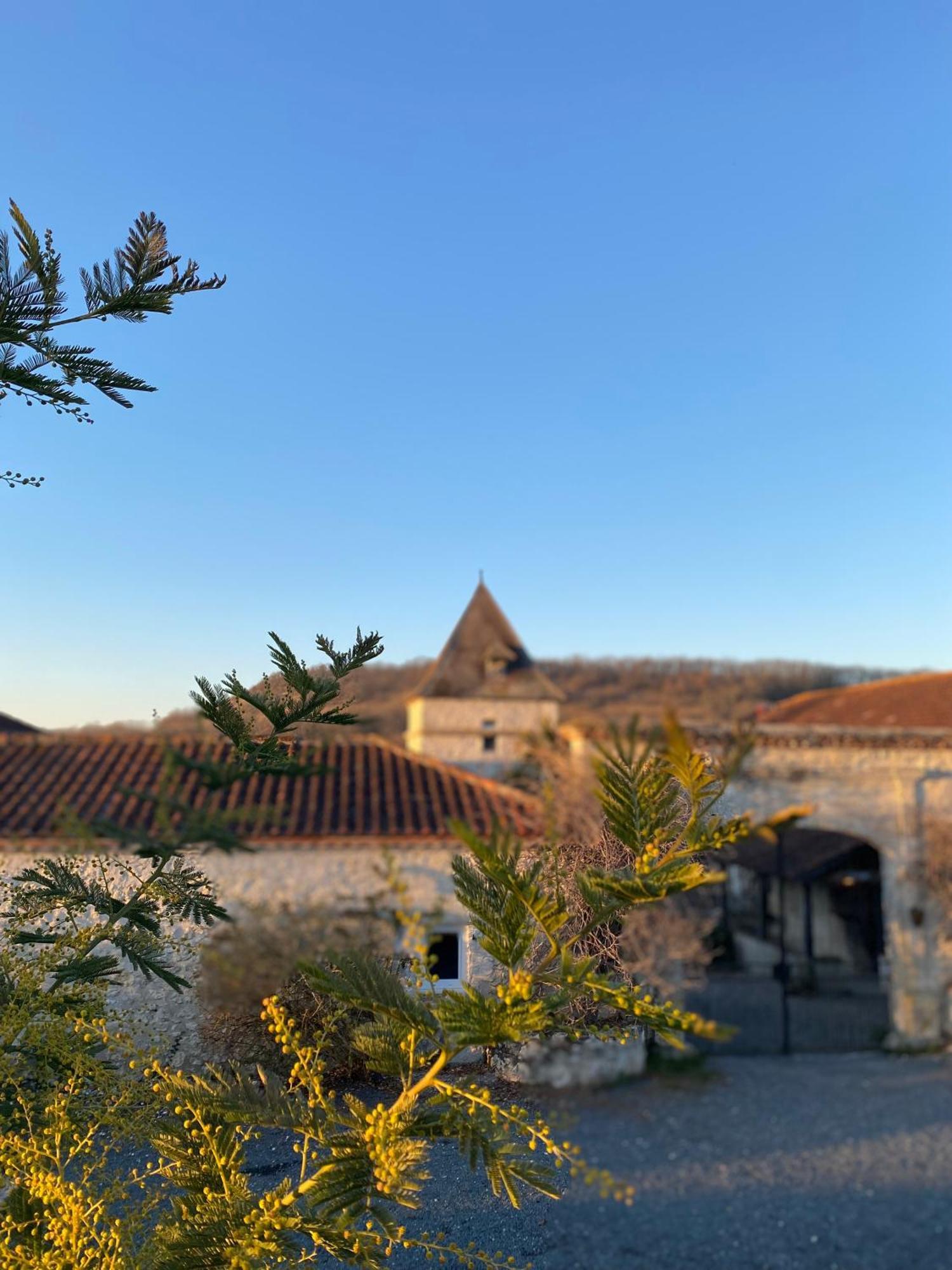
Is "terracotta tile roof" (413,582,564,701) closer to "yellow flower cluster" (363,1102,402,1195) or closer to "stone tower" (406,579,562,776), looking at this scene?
"stone tower" (406,579,562,776)

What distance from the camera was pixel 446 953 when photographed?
28.8 inches

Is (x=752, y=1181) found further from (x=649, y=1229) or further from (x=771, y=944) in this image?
(x=771, y=944)

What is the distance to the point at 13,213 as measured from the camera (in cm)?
61

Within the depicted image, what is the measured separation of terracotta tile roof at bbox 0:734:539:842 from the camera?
0.50 meters

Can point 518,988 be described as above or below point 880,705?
below

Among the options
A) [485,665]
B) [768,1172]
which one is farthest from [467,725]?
[768,1172]

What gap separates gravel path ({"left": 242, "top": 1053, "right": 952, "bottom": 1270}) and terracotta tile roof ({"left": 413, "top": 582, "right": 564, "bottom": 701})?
7.79 metres

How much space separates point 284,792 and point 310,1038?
1.07ft

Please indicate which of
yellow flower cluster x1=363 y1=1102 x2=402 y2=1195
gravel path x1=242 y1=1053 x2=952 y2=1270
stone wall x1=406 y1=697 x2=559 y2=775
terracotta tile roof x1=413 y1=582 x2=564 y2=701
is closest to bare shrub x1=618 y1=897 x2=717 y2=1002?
gravel path x1=242 y1=1053 x2=952 y2=1270

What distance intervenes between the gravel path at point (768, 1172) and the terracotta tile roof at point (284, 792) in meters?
1.68

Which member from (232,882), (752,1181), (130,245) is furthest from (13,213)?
(752,1181)

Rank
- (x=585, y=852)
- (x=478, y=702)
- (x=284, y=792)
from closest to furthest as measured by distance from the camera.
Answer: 1. (x=585, y=852)
2. (x=284, y=792)
3. (x=478, y=702)

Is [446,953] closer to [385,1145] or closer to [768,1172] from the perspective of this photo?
[385,1145]

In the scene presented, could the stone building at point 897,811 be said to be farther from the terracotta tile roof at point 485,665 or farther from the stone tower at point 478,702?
the terracotta tile roof at point 485,665
